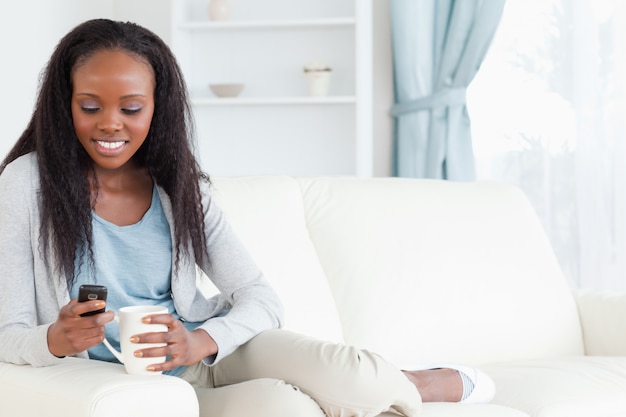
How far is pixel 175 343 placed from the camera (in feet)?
4.75

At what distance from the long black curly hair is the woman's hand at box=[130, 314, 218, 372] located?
0.21 meters

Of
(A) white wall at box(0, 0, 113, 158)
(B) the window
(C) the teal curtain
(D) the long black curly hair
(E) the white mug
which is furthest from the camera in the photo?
(C) the teal curtain

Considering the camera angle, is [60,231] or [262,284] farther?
[262,284]

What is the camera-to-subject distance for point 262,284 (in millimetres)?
1792

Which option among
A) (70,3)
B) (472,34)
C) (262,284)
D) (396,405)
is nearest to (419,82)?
(472,34)

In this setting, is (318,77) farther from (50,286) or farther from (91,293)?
(91,293)

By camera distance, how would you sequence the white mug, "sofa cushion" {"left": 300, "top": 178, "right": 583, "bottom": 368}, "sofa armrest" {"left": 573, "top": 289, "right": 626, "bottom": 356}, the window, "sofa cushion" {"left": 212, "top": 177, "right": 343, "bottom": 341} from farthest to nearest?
the window < "sofa armrest" {"left": 573, "top": 289, "right": 626, "bottom": 356} < "sofa cushion" {"left": 300, "top": 178, "right": 583, "bottom": 368} < "sofa cushion" {"left": 212, "top": 177, "right": 343, "bottom": 341} < the white mug

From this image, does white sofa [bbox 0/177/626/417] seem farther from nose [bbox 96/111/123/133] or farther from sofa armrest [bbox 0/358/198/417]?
sofa armrest [bbox 0/358/198/417]

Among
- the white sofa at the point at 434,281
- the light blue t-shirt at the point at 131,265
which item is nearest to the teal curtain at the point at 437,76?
the white sofa at the point at 434,281

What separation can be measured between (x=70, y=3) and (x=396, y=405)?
2.83 m

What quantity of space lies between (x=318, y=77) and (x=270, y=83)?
0.88ft

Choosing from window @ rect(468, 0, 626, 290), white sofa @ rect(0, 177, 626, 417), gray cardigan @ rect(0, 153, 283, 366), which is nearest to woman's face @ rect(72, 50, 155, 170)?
gray cardigan @ rect(0, 153, 283, 366)

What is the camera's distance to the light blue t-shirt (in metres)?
1.64

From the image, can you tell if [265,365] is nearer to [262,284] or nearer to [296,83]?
[262,284]
